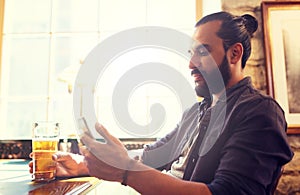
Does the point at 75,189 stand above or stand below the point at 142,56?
below

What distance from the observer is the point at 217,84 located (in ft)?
3.91

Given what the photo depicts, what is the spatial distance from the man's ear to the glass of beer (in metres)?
0.67

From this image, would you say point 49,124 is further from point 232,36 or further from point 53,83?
point 53,83

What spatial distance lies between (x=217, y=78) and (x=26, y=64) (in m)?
1.75

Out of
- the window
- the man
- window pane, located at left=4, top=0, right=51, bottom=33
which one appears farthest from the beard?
window pane, located at left=4, top=0, right=51, bottom=33

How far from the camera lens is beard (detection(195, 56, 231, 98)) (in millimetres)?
1170

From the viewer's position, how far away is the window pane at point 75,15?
246 cm

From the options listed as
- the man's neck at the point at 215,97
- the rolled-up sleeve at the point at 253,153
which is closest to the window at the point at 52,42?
the man's neck at the point at 215,97

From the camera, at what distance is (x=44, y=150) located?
1.09m

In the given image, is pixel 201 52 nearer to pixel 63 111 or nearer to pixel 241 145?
pixel 241 145

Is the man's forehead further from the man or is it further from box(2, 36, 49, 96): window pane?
box(2, 36, 49, 96): window pane

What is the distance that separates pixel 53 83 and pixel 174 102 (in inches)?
35.2

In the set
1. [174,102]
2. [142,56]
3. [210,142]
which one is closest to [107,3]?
[142,56]

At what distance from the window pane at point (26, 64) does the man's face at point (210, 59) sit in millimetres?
1532
